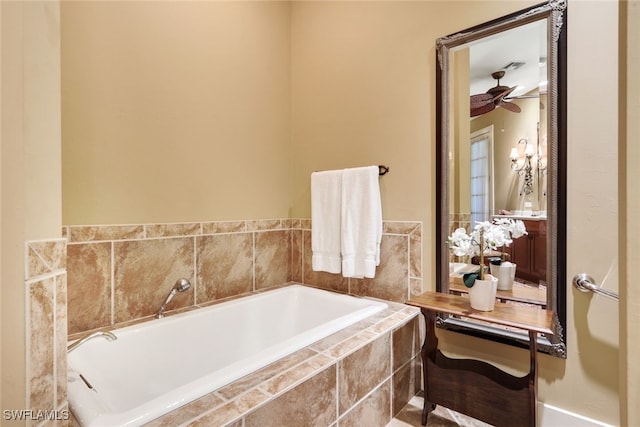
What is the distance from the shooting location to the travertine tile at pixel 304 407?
3.14ft

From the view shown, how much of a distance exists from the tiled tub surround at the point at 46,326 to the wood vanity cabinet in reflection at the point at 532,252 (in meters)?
1.76

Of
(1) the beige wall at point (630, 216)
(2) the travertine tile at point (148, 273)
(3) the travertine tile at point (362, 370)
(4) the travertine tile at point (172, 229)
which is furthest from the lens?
(4) the travertine tile at point (172, 229)

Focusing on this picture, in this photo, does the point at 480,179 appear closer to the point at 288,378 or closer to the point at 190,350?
the point at 288,378

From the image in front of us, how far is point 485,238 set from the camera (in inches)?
57.8

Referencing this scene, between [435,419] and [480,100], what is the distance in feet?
5.56

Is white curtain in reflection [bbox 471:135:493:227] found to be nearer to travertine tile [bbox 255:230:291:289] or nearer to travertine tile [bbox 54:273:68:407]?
travertine tile [bbox 255:230:291:289]

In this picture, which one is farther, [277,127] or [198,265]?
[277,127]

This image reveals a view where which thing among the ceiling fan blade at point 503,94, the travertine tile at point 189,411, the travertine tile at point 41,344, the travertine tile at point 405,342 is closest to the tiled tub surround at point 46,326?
the travertine tile at point 41,344

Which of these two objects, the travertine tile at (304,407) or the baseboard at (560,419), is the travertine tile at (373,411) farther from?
the baseboard at (560,419)

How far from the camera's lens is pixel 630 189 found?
478 mm

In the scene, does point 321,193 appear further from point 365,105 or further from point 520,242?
point 520,242

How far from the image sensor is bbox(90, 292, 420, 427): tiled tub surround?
0.92 m

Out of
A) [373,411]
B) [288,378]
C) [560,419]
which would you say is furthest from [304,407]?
[560,419]

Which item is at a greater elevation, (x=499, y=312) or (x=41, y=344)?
(x=41, y=344)
